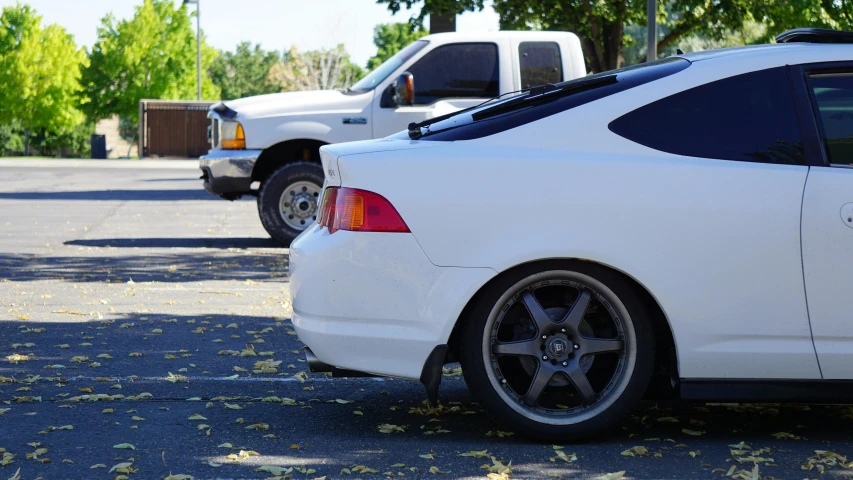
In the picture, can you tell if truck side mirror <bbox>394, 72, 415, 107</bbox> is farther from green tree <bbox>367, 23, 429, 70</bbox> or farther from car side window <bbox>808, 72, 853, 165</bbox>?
green tree <bbox>367, 23, 429, 70</bbox>

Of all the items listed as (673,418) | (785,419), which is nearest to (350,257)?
(673,418)

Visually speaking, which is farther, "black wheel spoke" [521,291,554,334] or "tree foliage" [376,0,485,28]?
"tree foliage" [376,0,485,28]

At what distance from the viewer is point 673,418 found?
5.25 meters

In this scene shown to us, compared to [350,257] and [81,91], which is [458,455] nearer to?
[350,257]

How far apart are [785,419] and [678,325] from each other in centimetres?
104

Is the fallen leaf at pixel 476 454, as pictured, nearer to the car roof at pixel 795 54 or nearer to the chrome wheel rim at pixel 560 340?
the chrome wheel rim at pixel 560 340

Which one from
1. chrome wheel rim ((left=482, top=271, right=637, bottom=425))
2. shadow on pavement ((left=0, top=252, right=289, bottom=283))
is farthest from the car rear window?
shadow on pavement ((left=0, top=252, right=289, bottom=283))

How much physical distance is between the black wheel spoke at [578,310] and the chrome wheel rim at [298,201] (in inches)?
296

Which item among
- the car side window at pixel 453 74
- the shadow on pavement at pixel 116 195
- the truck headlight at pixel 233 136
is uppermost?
the car side window at pixel 453 74

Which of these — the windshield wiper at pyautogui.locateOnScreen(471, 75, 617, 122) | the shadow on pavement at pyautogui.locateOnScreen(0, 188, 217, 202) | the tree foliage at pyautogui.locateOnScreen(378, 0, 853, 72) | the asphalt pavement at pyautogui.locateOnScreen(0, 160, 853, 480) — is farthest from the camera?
the tree foliage at pyautogui.locateOnScreen(378, 0, 853, 72)

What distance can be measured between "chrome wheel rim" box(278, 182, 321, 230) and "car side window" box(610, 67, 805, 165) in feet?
24.7

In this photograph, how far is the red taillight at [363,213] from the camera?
182 inches

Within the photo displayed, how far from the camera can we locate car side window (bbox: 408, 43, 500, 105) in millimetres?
12117

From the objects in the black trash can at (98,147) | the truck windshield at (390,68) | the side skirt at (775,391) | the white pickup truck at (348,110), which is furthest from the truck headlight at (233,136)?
the black trash can at (98,147)
